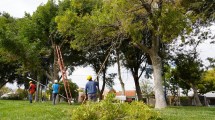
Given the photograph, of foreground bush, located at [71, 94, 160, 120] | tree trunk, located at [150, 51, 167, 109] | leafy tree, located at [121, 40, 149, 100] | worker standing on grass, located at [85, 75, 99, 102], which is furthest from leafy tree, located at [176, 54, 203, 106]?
foreground bush, located at [71, 94, 160, 120]

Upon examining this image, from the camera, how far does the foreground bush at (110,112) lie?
36.6 feet

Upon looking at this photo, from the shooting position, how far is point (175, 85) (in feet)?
200

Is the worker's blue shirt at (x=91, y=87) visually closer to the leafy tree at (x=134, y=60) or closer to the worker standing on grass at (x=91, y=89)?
the worker standing on grass at (x=91, y=89)

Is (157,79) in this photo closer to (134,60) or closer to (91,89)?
(91,89)

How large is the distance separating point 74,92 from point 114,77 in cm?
710

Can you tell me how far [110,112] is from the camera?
11.1 m

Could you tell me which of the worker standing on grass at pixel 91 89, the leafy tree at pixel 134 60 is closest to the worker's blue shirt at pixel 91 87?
the worker standing on grass at pixel 91 89

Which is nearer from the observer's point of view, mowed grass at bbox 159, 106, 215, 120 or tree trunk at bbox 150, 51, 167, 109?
mowed grass at bbox 159, 106, 215, 120

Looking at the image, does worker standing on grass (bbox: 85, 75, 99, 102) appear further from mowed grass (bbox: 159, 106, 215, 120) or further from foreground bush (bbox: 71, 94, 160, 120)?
foreground bush (bbox: 71, 94, 160, 120)

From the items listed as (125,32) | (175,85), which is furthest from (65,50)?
(175,85)

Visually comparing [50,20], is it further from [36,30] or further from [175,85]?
[175,85]

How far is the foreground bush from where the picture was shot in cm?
1115

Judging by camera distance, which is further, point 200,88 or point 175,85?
→ point 200,88

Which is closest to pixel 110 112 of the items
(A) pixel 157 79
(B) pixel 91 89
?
(B) pixel 91 89
